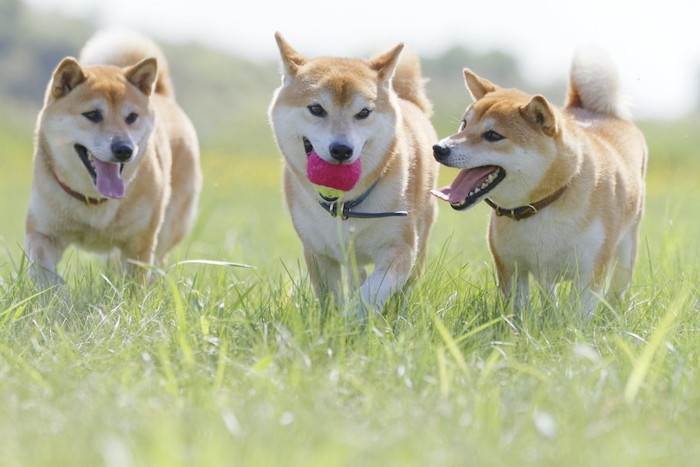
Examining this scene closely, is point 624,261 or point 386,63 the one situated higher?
point 386,63

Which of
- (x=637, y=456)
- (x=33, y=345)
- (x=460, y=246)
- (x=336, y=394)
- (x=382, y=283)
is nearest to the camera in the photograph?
(x=637, y=456)

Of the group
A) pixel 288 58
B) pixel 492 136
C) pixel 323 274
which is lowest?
pixel 323 274

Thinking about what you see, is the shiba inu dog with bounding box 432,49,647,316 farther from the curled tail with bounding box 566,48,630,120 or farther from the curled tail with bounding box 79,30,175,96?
the curled tail with bounding box 79,30,175,96

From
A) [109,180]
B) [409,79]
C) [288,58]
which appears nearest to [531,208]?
[288,58]

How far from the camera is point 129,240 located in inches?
211

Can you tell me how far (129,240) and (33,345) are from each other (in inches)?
68.4

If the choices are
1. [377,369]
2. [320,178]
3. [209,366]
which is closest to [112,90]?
[320,178]

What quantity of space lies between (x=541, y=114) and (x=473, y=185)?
17.6 inches

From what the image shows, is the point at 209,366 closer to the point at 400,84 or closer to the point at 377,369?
the point at 377,369

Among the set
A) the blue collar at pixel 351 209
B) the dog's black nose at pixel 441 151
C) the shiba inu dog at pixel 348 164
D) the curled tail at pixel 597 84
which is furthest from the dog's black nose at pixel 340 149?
the curled tail at pixel 597 84

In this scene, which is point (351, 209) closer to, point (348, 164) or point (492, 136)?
point (348, 164)

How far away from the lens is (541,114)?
446 centimetres

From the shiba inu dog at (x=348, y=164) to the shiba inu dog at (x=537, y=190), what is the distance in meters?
0.31

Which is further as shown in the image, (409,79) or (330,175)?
(409,79)
